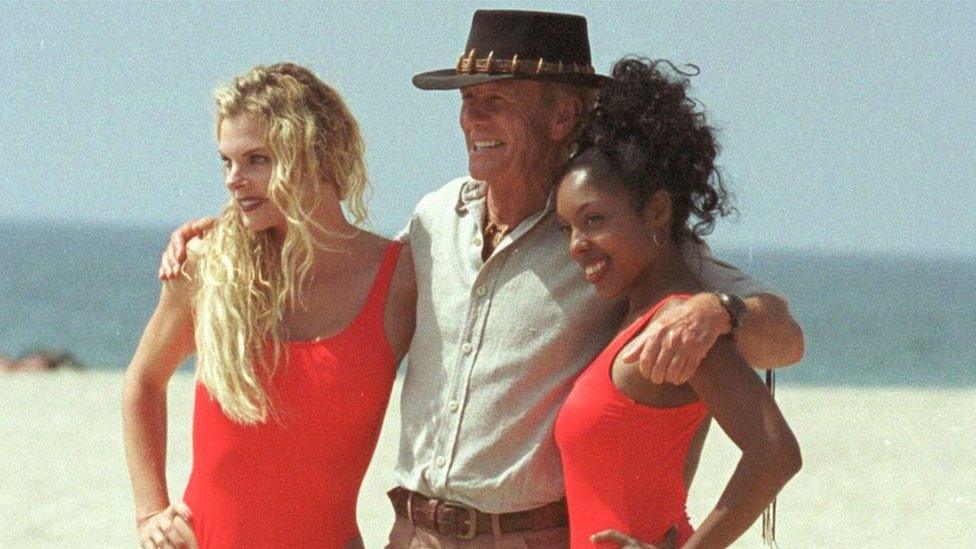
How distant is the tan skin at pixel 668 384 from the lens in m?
4.01

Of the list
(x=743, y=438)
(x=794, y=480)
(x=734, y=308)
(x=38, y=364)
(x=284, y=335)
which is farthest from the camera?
(x=38, y=364)

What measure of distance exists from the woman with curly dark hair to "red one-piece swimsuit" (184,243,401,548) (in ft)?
2.13

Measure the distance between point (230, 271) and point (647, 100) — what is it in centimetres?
121

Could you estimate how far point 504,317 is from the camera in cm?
465

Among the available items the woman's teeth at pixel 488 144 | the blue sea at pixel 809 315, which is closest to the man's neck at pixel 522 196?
the woman's teeth at pixel 488 144

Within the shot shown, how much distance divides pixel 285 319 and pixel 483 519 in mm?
781

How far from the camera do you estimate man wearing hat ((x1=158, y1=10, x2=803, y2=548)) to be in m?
4.59

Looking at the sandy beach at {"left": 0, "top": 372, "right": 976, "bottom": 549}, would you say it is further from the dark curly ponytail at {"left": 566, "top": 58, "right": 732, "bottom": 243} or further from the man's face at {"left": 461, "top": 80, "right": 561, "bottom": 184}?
the dark curly ponytail at {"left": 566, "top": 58, "right": 732, "bottom": 243}

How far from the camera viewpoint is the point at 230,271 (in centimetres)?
473

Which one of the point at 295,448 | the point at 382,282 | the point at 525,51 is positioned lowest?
the point at 295,448

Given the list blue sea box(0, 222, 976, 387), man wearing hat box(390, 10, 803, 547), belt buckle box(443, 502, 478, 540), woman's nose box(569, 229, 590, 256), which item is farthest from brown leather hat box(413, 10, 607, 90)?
blue sea box(0, 222, 976, 387)

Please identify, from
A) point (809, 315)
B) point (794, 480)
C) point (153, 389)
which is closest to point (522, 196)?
point (153, 389)

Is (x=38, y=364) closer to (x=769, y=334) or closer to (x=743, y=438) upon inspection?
(x=769, y=334)

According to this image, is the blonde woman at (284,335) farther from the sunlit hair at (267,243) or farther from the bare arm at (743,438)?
the bare arm at (743,438)
